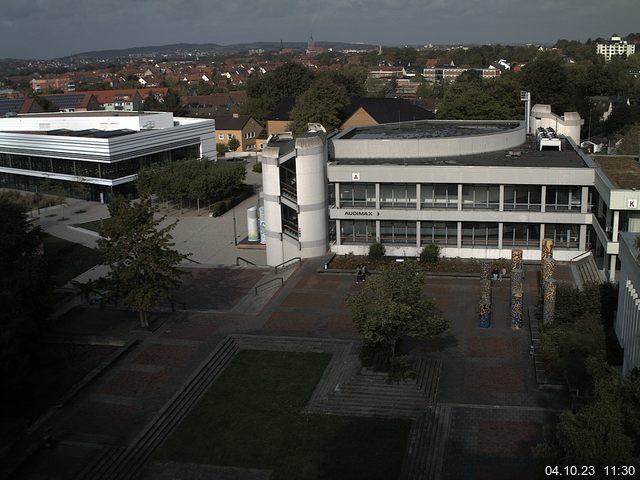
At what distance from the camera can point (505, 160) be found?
143 feet

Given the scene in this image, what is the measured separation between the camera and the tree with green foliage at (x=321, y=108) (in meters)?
81.7

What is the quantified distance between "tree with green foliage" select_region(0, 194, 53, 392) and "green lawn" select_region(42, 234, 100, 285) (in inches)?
499

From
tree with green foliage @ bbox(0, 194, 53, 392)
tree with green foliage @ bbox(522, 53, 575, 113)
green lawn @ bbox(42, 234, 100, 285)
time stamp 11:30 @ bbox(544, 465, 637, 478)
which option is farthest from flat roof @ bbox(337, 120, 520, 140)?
tree with green foliage @ bbox(522, 53, 575, 113)

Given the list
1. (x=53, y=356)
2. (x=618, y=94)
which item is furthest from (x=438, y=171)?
(x=618, y=94)

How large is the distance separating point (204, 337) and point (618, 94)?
371 feet

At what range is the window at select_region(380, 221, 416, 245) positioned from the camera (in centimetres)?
4231

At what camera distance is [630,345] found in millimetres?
23125

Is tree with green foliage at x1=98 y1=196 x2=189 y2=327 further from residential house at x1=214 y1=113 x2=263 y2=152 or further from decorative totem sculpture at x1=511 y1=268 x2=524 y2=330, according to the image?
residential house at x1=214 y1=113 x2=263 y2=152

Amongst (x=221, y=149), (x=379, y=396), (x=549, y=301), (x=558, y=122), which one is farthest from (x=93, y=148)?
(x=379, y=396)

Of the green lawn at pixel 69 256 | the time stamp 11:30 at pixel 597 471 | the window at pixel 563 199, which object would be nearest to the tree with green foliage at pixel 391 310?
the time stamp 11:30 at pixel 597 471

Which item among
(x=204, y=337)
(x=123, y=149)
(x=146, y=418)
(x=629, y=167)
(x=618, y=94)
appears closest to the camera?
(x=146, y=418)

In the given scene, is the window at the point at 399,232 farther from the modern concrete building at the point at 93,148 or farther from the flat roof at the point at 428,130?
the modern concrete building at the point at 93,148

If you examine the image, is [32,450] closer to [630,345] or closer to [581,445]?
[581,445]

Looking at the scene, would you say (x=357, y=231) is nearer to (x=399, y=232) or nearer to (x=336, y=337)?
(x=399, y=232)
